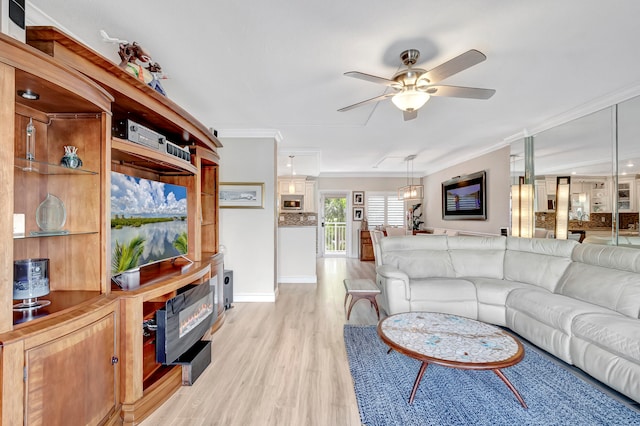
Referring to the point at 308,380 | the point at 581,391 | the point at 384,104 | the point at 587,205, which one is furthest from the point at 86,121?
the point at 587,205

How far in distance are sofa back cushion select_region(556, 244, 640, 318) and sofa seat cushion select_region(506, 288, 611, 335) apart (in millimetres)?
110

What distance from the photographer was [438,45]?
1.99 metres

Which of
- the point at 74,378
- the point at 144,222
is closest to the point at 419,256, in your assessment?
the point at 144,222

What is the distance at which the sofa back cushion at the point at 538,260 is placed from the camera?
2.96 m

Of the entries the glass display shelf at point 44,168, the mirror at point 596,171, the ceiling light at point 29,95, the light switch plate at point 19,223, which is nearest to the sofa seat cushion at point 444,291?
the mirror at point 596,171

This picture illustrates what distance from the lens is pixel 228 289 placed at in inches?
146

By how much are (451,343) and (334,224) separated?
6.64 metres

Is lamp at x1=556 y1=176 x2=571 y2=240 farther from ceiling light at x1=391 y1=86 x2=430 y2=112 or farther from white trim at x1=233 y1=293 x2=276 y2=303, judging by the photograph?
white trim at x1=233 y1=293 x2=276 y2=303

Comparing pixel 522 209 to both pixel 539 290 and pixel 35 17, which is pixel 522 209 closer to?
pixel 539 290

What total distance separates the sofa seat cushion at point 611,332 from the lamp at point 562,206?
1.72m

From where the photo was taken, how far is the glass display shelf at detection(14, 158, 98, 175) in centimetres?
137

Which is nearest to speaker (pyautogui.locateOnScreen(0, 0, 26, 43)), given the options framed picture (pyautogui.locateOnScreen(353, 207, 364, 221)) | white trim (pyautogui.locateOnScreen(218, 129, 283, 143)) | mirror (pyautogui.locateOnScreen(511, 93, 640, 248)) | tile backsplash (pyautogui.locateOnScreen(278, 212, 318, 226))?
white trim (pyautogui.locateOnScreen(218, 129, 283, 143))

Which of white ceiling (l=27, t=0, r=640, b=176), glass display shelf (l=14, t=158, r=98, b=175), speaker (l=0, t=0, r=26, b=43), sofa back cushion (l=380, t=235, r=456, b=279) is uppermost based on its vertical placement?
white ceiling (l=27, t=0, r=640, b=176)

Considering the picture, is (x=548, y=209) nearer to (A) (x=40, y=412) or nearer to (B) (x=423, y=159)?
(B) (x=423, y=159)
